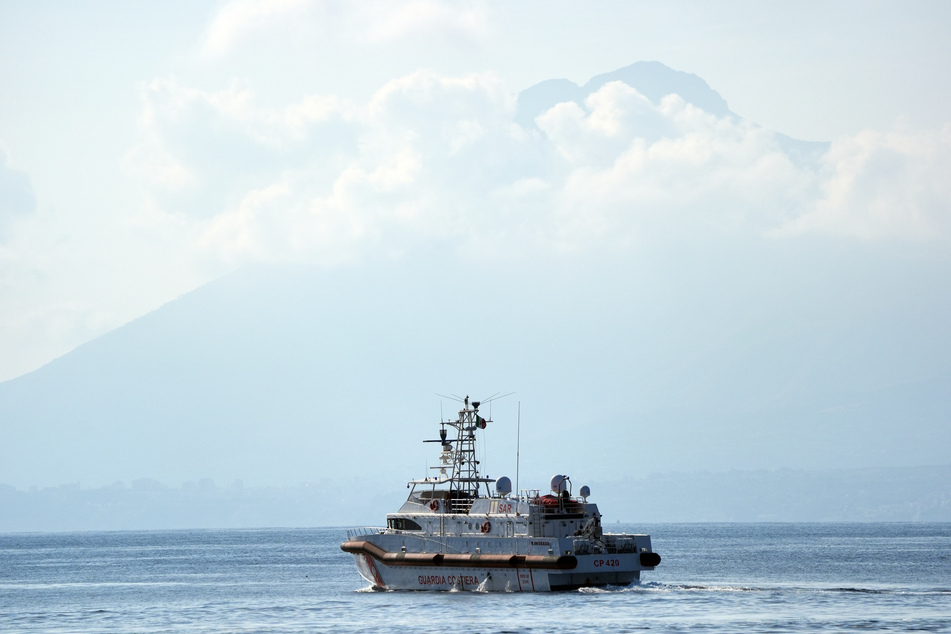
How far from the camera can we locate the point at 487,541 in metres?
62.2

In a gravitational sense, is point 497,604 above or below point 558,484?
below

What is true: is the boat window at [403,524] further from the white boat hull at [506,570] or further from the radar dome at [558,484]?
the radar dome at [558,484]

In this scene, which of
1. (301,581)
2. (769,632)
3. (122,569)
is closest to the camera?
(769,632)

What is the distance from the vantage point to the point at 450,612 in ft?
181

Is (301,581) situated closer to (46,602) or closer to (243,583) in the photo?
(243,583)

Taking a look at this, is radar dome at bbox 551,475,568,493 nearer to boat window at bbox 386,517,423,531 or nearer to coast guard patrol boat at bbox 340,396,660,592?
coast guard patrol boat at bbox 340,396,660,592

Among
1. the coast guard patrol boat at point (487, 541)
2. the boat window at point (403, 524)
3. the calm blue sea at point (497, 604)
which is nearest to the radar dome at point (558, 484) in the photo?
the coast guard patrol boat at point (487, 541)

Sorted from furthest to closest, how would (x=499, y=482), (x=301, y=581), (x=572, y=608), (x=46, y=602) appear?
1. (x=301, y=581)
2. (x=46, y=602)
3. (x=499, y=482)
4. (x=572, y=608)

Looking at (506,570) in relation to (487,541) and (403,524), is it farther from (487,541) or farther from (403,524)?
(403,524)

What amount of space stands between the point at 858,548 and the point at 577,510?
82.5 m

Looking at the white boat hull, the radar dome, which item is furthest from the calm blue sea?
the radar dome

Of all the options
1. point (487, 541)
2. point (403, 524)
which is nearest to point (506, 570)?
point (487, 541)

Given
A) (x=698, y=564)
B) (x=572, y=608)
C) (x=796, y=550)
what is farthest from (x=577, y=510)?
(x=796, y=550)

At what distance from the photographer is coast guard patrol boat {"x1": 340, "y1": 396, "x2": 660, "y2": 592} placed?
198 feet
